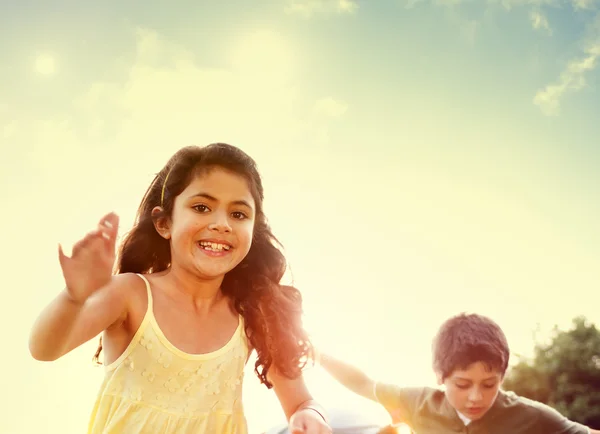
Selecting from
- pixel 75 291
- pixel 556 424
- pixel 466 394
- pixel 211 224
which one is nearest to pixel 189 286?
pixel 211 224

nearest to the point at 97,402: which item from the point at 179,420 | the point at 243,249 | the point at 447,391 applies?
the point at 179,420

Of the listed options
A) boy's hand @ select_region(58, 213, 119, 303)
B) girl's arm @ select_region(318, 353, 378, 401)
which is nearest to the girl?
boy's hand @ select_region(58, 213, 119, 303)

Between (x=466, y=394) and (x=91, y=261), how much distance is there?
3640mm

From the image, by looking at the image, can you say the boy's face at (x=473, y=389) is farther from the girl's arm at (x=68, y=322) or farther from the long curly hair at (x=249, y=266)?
the girl's arm at (x=68, y=322)

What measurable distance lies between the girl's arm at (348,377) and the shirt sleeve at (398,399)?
0.07m

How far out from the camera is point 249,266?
3434 millimetres

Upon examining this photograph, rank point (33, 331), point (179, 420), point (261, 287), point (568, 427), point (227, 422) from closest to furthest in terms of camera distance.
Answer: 1. point (33, 331)
2. point (179, 420)
3. point (227, 422)
4. point (261, 287)
5. point (568, 427)

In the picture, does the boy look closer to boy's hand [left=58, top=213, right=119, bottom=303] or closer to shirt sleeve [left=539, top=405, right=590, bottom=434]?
shirt sleeve [left=539, top=405, right=590, bottom=434]

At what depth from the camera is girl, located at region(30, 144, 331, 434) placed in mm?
2607

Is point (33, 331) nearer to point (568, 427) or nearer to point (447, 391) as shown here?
point (447, 391)

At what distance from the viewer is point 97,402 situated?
8.79ft

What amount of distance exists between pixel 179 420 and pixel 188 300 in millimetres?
596

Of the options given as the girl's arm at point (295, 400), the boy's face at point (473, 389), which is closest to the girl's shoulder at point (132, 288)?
the girl's arm at point (295, 400)

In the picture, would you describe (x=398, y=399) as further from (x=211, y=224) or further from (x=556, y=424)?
(x=211, y=224)
